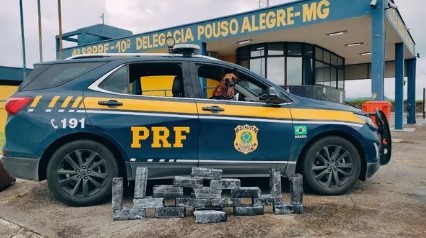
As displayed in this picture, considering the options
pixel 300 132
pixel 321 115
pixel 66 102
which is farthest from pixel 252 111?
pixel 66 102

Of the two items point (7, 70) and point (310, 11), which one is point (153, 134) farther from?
point (7, 70)

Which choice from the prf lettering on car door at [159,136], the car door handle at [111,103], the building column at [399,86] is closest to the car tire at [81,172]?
the prf lettering on car door at [159,136]

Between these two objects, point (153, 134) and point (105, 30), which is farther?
point (105, 30)

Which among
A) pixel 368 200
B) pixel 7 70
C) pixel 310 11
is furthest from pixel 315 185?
pixel 7 70

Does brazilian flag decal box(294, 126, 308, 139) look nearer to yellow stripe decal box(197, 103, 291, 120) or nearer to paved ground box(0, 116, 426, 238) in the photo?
yellow stripe decal box(197, 103, 291, 120)

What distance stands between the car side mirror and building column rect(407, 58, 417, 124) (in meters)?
20.3

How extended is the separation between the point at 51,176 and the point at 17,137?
0.61 m

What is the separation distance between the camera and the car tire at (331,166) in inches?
165

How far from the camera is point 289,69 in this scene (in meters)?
16.5

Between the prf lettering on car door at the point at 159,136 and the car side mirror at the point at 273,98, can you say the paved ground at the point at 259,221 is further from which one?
the car side mirror at the point at 273,98

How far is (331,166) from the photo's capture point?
425 centimetres

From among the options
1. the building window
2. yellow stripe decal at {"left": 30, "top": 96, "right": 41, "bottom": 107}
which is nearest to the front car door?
yellow stripe decal at {"left": 30, "top": 96, "right": 41, "bottom": 107}

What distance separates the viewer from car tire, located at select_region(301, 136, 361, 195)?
420 centimetres

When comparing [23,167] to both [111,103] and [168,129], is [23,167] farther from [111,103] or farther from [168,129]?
[168,129]
